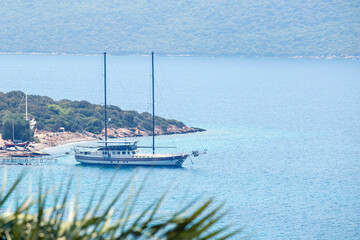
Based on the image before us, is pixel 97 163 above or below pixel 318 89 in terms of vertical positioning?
below

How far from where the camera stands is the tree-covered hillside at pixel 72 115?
252 ft

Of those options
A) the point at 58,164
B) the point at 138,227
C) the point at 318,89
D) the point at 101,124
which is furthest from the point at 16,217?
the point at 318,89

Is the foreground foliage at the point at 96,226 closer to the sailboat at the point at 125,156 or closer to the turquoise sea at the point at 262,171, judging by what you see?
the turquoise sea at the point at 262,171

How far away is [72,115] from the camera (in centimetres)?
8138

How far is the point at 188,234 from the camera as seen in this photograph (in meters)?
5.11

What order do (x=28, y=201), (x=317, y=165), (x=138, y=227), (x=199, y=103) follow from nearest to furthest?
(x=138, y=227)
(x=28, y=201)
(x=317, y=165)
(x=199, y=103)

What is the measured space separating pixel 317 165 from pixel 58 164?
23.6 meters

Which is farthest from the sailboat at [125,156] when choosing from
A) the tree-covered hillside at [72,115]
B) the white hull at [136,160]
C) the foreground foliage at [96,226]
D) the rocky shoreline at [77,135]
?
the foreground foliage at [96,226]

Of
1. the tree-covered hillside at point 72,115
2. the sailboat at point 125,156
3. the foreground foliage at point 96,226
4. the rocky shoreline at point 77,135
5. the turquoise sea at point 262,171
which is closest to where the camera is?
the foreground foliage at point 96,226

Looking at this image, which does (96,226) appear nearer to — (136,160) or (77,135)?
(136,160)

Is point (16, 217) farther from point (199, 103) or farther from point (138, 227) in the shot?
point (199, 103)

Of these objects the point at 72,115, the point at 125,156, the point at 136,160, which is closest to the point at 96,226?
the point at 136,160

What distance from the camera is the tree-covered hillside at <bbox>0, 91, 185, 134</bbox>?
252ft

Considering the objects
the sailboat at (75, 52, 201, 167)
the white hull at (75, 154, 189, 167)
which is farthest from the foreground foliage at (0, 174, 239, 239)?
the white hull at (75, 154, 189, 167)
